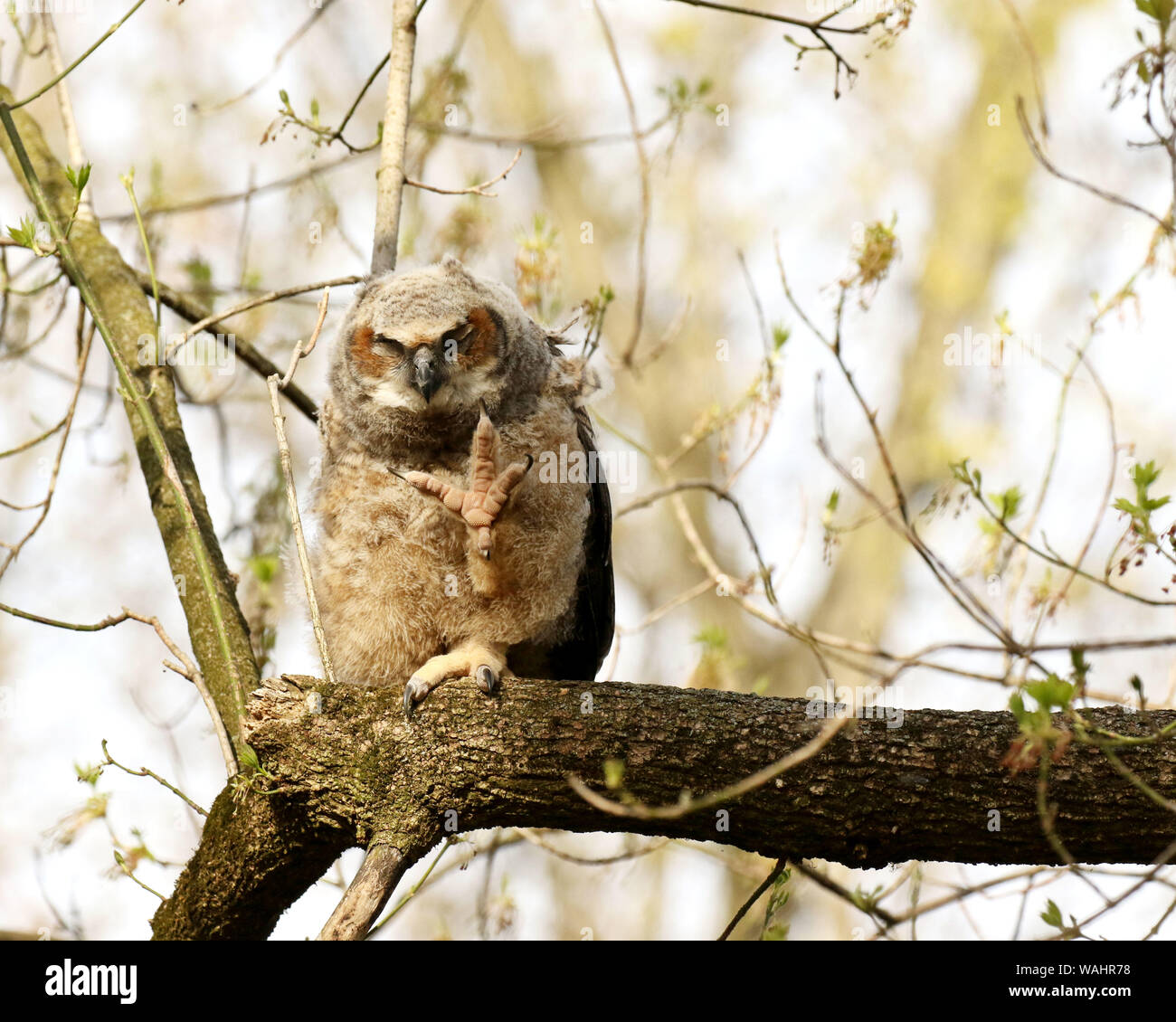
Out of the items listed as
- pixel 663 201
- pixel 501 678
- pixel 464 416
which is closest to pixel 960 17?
pixel 663 201

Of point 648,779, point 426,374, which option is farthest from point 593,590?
point 648,779

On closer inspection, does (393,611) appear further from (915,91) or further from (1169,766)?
(915,91)

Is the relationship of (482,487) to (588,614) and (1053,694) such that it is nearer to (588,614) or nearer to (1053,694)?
(588,614)

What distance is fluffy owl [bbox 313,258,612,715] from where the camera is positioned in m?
4.05

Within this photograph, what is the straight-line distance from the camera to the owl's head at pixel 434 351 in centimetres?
406

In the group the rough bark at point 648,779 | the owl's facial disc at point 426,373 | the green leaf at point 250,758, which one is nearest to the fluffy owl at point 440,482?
the owl's facial disc at point 426,373

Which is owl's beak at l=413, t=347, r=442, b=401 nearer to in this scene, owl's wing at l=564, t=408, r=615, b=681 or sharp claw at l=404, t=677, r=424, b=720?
owl's wing at l=564, t=408, r=615, b=681

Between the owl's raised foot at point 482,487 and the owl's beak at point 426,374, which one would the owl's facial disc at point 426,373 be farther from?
the owl's raised foot at point 482,487

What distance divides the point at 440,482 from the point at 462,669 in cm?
62

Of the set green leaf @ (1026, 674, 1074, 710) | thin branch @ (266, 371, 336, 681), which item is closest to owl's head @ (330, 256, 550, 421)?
thin branch @ (266, 371, 336, 681)

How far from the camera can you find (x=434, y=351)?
404cm

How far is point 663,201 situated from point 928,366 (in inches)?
145
